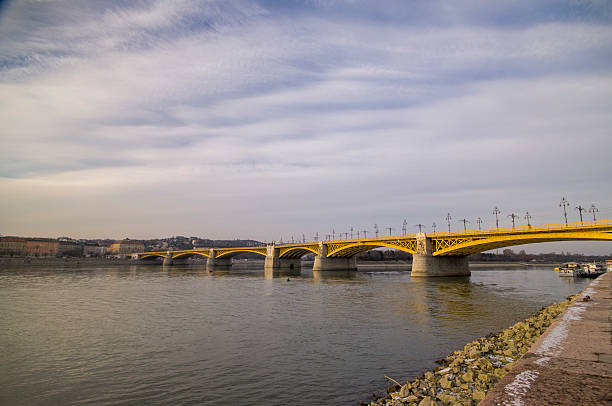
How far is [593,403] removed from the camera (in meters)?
5.33

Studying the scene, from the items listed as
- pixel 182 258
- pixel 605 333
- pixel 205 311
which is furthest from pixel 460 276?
pixel 182 258

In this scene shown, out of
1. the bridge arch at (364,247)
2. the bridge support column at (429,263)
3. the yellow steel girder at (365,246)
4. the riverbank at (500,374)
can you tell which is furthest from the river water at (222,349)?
the yellow steel girder at (365,246)

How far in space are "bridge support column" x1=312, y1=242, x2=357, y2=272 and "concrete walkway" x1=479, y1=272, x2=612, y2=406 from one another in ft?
236

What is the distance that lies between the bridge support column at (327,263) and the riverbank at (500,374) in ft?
225

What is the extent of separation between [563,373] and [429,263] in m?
54.1

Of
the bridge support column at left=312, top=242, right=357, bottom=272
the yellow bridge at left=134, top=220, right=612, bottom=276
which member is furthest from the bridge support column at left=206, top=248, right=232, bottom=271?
the bridge support column at left=312, top=242, right=357, bottom=272

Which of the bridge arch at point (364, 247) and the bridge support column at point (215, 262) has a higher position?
the bridge arch at point (364, 247)

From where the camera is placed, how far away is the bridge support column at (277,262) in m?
98.4

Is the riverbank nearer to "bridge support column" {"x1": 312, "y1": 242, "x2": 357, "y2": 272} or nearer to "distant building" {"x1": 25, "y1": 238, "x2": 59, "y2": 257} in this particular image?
"bridge support column" {"x1": 312, "y1": 242, "x2": 357, "y2": 272}

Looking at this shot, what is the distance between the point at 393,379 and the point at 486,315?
15601 mm

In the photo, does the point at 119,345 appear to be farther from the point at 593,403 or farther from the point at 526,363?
the point at 593,403

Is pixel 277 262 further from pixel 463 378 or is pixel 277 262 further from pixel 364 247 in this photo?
pixel 463 378

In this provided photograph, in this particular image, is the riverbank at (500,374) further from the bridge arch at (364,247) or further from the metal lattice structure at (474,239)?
the bridge arch at (364,247)

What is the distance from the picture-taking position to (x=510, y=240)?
47.0 meters
